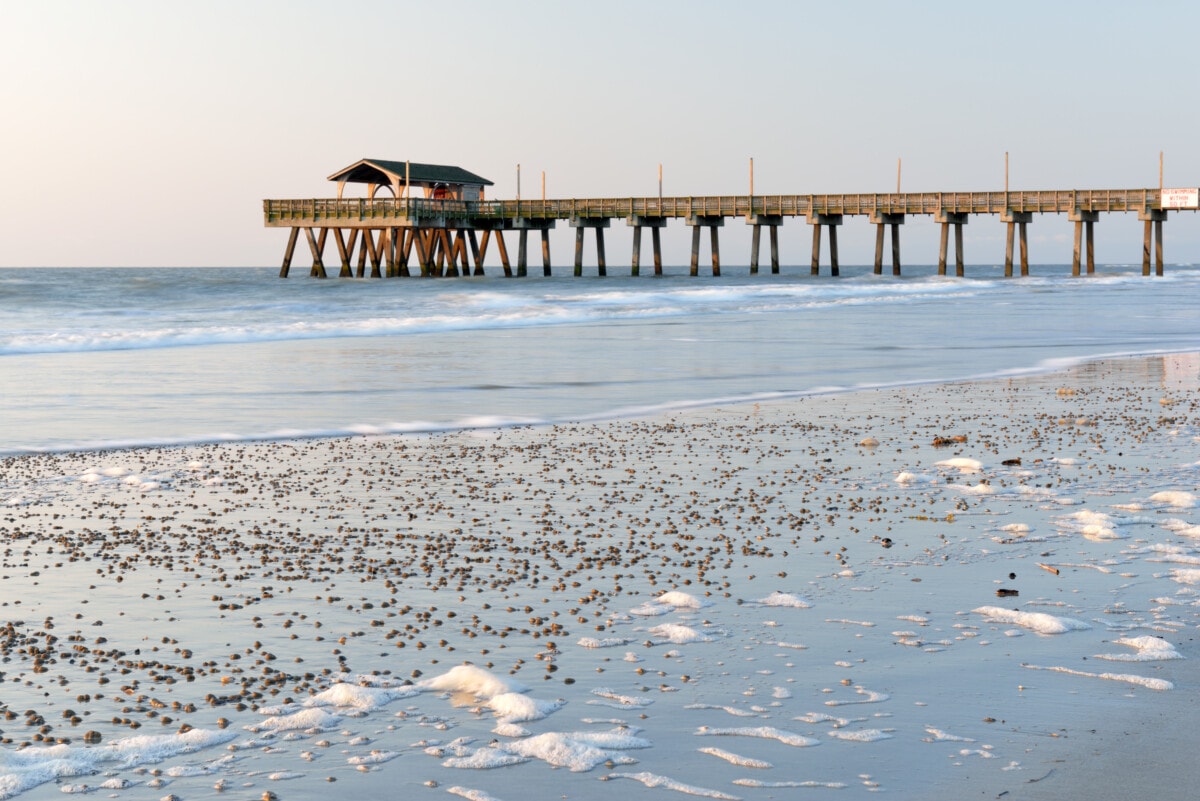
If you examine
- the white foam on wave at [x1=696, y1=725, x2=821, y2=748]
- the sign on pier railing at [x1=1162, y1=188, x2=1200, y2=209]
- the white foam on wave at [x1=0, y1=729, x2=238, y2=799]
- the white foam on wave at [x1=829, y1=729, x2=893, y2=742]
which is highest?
the sign on pier railing at [x1=1162, y1=188, x2=1200, y2=209]

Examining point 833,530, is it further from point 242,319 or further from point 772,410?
point 242,319

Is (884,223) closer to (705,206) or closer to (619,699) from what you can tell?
(705,206)

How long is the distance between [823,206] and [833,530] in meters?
51.2

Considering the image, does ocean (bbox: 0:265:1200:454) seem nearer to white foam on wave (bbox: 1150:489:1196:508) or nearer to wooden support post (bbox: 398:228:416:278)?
white foam on wave (bbox: 1150:489:1196:508)

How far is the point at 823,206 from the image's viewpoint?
186 feet

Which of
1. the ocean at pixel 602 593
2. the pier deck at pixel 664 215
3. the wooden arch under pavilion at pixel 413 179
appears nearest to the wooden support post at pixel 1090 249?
the pier deck at pixel 664 215

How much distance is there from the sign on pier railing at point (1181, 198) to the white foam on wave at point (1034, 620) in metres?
52.4

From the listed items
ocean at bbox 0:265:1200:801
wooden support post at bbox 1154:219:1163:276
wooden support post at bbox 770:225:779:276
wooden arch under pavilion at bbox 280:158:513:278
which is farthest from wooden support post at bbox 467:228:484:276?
ocean at bbox 0:265:1200:801

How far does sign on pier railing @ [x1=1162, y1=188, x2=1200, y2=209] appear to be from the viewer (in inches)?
2064

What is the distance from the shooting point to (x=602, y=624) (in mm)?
5195

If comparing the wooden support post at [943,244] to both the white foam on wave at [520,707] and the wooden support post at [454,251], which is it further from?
the white foam on wave at [520,707]

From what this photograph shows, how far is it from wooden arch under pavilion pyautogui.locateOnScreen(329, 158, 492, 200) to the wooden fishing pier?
0.21 ft

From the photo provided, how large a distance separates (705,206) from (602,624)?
177ft

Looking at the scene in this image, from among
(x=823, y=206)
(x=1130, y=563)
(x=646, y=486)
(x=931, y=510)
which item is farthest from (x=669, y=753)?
(x=823, y=206)
